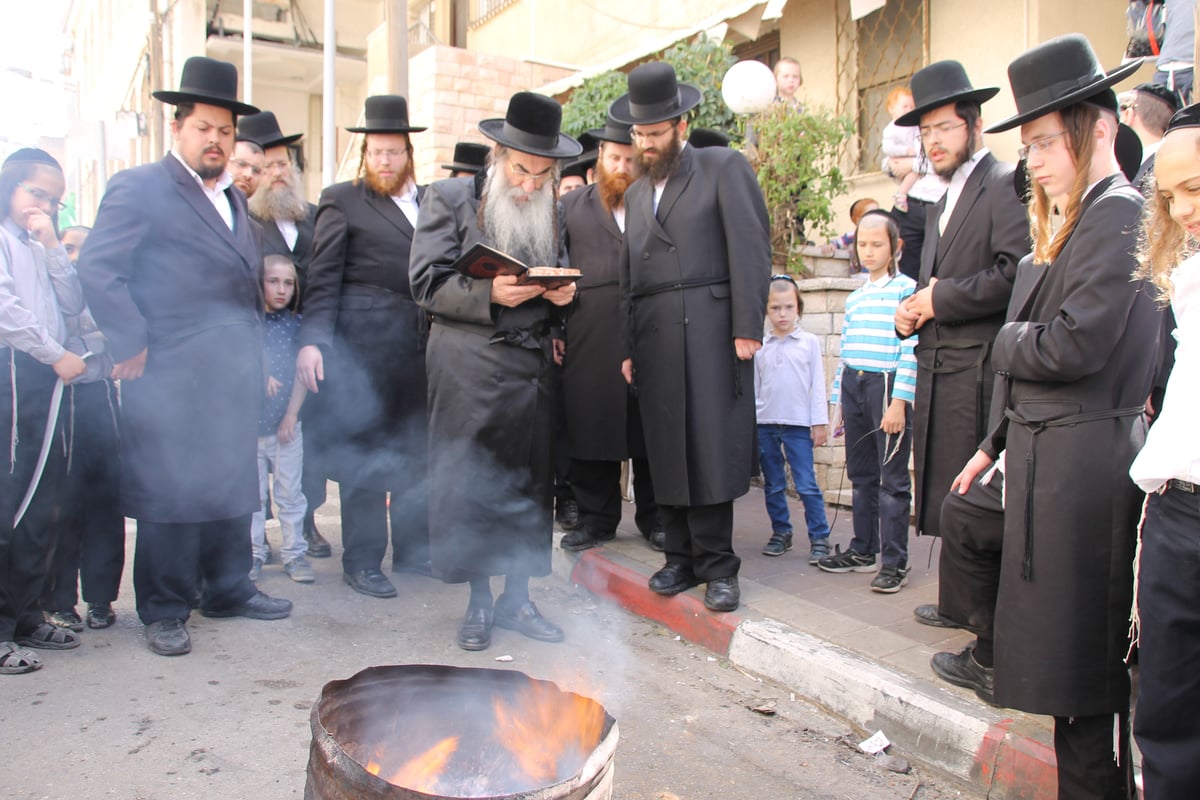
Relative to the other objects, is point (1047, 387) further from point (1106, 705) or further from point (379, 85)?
point (379, 85)

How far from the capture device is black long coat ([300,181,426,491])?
5.25m

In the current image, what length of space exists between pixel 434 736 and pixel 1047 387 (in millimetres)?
2163

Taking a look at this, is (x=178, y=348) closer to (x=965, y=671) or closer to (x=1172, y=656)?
(x=965, y=671)

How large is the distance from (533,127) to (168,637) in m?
2.93

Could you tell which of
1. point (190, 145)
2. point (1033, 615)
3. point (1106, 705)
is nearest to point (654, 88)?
point (190, 145)

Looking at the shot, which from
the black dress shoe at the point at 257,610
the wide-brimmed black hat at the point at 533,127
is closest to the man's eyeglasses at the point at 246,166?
the wide-brimmed black hat at the point at 533,127

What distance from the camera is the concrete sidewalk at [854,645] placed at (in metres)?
3.28

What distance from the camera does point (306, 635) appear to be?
460 cm

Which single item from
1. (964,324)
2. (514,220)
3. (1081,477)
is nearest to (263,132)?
(514,220)

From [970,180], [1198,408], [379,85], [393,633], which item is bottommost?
[393,633]

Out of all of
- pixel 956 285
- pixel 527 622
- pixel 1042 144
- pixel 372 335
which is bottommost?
pixel 527 622

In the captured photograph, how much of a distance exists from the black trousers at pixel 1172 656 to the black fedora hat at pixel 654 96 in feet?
9.77

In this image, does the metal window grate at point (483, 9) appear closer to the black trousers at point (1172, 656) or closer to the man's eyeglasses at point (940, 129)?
the man's eyeglasses at point (940, 129)

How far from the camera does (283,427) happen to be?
17.9 feet
